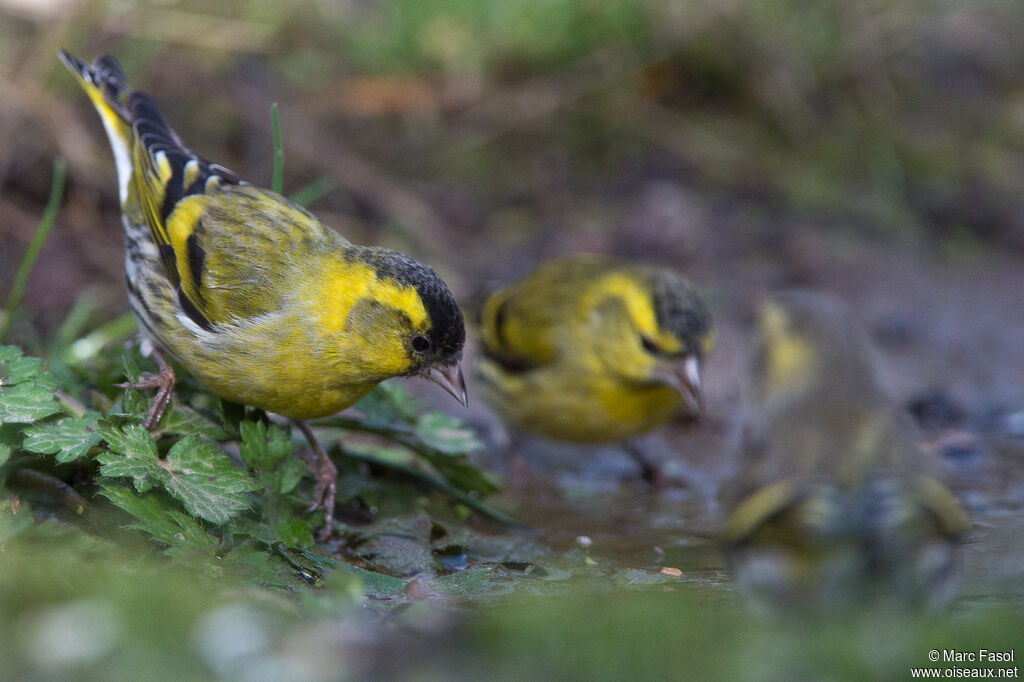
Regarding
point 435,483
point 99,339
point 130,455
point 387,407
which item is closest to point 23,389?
point 130,455

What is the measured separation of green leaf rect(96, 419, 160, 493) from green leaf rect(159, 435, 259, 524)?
4 cm

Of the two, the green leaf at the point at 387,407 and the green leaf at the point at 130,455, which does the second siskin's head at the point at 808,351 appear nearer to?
the green leaf at the point at 387,407

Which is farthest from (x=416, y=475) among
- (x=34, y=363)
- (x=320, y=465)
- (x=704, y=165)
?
(x=704, y=165)

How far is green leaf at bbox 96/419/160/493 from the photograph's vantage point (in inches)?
108

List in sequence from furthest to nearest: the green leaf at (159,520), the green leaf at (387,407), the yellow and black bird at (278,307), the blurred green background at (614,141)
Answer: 1. the blurred green background at (614,141)
2. the green leaf at (387,407)
3. the yellow and black bird at (278,307)
4. the green leaf at (159,520)

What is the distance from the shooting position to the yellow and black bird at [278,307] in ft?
11.2

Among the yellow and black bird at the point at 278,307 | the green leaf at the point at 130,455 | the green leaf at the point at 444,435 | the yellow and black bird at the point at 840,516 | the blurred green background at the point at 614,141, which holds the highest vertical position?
the blurred green background at the point at 614,141

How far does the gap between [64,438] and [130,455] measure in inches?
7.2

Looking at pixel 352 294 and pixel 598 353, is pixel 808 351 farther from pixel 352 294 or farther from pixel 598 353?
pixel 598 353

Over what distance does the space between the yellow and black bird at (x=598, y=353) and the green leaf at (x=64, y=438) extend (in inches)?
97.9

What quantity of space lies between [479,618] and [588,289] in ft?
10.7

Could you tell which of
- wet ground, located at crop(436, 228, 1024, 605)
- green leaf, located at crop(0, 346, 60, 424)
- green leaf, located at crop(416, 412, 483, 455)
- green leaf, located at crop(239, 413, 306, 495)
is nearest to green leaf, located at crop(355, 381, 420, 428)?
green leaf, located at crop(416, 412, 483, 455)

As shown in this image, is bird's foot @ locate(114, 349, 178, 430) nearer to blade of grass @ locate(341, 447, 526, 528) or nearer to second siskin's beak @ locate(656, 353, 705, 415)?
blade of grass @ locate(341, 447, 526, 528)

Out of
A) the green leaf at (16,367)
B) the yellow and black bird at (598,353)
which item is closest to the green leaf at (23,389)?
the green leaf at (16,367)
